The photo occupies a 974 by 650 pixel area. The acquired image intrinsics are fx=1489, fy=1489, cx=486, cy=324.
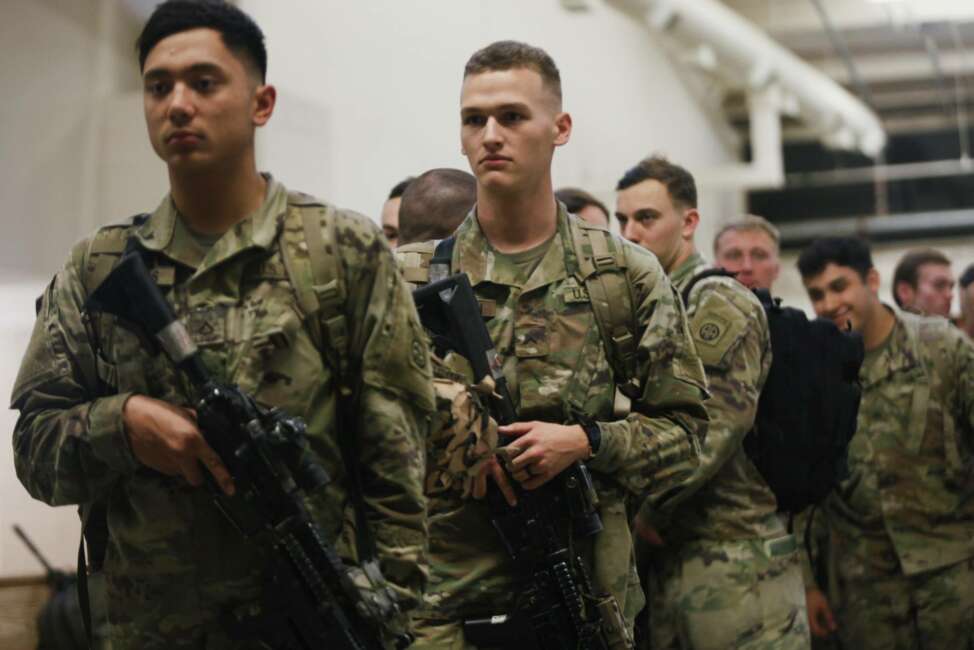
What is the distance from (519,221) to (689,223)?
127 centimetres

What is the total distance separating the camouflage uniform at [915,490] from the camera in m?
4.48

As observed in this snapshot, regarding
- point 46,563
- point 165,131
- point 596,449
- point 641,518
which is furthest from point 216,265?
point 46,563

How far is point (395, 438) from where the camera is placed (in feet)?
6.64

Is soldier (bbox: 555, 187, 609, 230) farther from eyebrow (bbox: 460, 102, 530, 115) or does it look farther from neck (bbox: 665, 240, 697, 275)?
eyebrow (bbox: 460, 102, 530, 115)

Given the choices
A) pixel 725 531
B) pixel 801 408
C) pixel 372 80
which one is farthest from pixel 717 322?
pixel 372 80

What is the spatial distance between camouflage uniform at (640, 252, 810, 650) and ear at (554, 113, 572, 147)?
2.26 ft

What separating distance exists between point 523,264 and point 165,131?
0.96 m

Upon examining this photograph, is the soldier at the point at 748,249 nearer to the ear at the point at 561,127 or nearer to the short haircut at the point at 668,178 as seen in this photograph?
the short haircut at the point at 668,178

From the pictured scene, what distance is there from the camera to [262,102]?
6.95 ft

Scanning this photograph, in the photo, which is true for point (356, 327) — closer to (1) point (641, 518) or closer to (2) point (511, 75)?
(2) point (511, 75)

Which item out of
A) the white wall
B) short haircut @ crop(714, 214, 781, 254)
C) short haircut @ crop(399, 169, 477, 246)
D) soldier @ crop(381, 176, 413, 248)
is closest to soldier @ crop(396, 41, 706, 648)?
short haircut @ crop(399, 169, 477, 246)

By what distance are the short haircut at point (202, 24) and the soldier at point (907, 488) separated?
116 inches

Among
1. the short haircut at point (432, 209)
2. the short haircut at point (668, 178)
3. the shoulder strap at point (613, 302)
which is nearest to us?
the shoulder strap at point (613, 302)

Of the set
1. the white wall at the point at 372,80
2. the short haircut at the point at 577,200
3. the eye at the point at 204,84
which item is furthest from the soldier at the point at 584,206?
the eye at the point at 204,84
